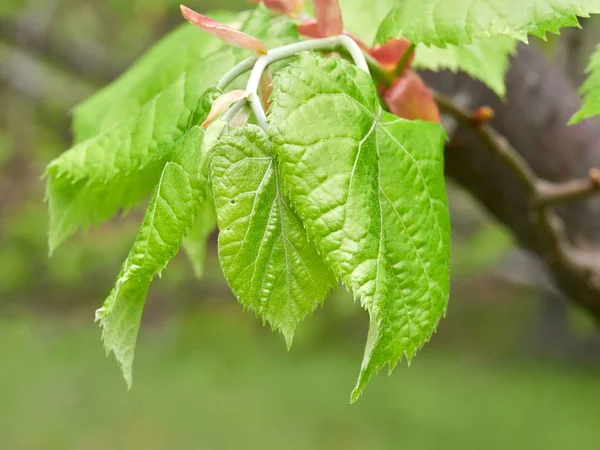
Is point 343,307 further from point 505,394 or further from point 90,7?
point 90,7

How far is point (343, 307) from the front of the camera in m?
5.33

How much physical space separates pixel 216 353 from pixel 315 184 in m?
5.35

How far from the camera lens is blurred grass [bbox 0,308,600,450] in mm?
4145

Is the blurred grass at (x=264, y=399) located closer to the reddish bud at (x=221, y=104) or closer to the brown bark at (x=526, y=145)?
the brown bark at (x=526, y=145)

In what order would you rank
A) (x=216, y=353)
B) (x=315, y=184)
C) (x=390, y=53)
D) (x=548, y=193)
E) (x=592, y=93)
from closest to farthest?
(x=315, y=184) < (x=592, y=93) < (x=390, y=53) < (x=548, y=193) < (x=216, y=353)

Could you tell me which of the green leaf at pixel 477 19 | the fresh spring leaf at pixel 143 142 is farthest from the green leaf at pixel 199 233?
the green leaf at pixel 477 19

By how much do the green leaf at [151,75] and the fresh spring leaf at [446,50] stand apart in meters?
0.11

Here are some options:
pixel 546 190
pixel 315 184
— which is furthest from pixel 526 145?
pixel 315 184

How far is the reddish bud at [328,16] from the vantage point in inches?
21.1

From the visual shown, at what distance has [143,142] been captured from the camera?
0.53 metres

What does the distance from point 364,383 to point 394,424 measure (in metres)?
4.12

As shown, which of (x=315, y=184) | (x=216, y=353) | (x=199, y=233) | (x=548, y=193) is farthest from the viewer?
(x=216, y=353)

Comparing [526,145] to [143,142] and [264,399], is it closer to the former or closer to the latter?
[143,142]

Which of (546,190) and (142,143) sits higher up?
(142,143)
